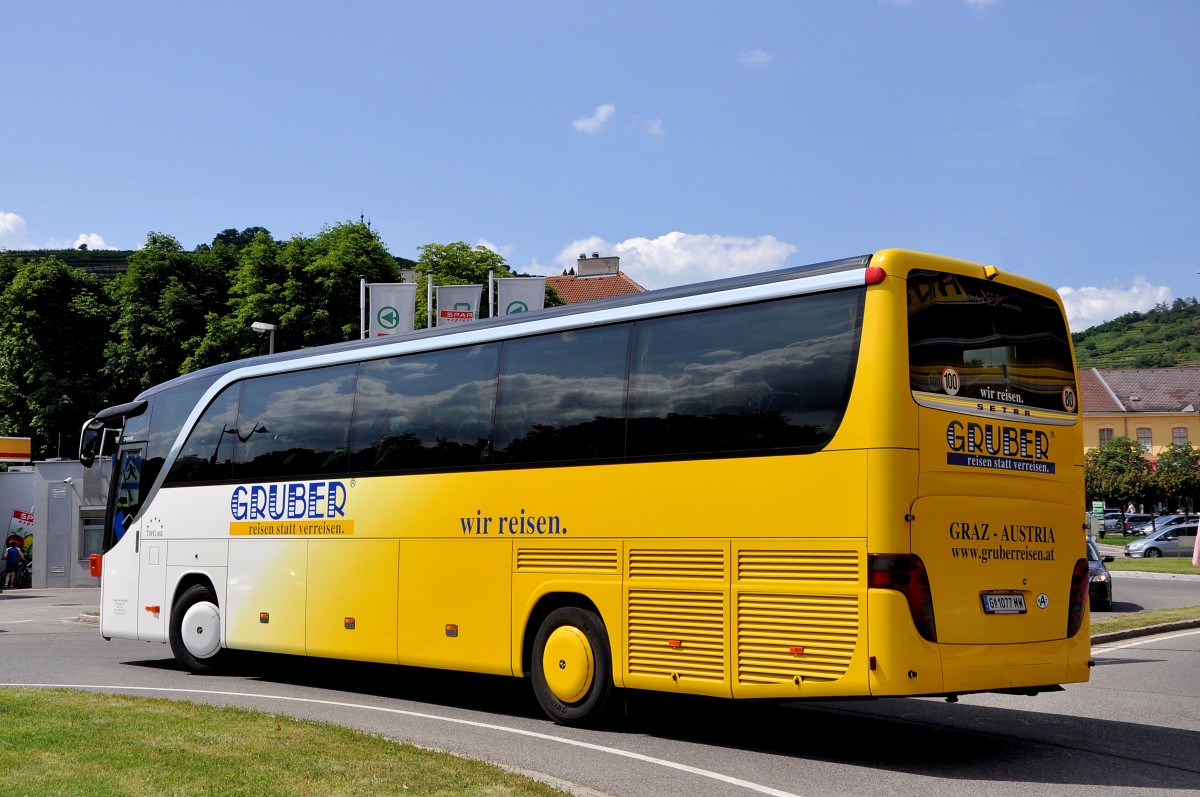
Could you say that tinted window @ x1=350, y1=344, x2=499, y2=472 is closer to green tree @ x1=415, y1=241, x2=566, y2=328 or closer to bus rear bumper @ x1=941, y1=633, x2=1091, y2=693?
bus rear bumper @ x1=941, y1=633, x2=1091, y2=693

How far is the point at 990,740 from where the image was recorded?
407 inches

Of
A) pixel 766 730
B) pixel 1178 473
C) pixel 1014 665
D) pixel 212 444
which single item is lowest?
pixel 766 730

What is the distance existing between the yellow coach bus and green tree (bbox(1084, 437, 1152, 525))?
8543cm

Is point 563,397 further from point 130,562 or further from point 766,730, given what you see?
point 130,562

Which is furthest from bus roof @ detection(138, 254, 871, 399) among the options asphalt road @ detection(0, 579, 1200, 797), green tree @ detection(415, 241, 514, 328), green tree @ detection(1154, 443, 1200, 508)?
green tree @ detection(1154, 443, 1200, 508)

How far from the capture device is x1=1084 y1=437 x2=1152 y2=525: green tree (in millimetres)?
91250

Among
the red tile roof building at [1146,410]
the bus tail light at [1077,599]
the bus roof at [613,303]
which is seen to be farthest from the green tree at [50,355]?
the red tile roof building at [1146,410]

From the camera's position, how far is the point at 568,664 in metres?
11.0

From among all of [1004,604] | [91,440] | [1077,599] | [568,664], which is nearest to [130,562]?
[91,440]

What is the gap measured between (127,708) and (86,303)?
53.9 m

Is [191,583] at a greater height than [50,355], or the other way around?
[50,355]

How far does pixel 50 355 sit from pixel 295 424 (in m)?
49.7

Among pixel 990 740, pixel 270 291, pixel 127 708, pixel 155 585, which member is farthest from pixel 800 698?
pixel 270 291

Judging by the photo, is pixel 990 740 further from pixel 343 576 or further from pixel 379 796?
pixel 343 576
